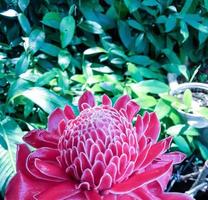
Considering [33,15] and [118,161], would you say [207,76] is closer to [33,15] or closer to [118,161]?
[33,15]

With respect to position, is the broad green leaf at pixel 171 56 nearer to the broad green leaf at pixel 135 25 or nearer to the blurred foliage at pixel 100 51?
the blurred foliage at pixel 100 51

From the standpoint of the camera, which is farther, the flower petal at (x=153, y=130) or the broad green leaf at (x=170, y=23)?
the broad green leaf at (x=170, y=23)

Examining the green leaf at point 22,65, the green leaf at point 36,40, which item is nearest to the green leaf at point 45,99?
the green leaf at point 22,65

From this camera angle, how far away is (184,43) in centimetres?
153

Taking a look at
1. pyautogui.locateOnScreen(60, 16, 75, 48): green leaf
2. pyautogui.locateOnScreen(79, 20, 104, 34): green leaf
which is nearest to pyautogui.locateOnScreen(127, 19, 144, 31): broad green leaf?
pyautogui.locateOnScreen(79, 20, 104, 34): green leaf

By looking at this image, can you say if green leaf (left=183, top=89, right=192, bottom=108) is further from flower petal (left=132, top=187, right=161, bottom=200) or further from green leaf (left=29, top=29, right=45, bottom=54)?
flower petal (left=132, top=187, right=161, bottom=200)

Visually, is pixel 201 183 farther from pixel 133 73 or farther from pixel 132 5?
pixel 132 5

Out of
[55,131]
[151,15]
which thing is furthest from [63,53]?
[55,131]

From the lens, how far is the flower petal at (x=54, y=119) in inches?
23.9

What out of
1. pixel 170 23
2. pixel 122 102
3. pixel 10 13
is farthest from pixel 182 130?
pixel 10 13

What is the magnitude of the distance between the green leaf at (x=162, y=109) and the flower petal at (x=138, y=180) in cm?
64

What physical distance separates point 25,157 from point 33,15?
95 cm

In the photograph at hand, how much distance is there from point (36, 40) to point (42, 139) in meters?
0.80

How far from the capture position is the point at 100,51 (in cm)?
136
